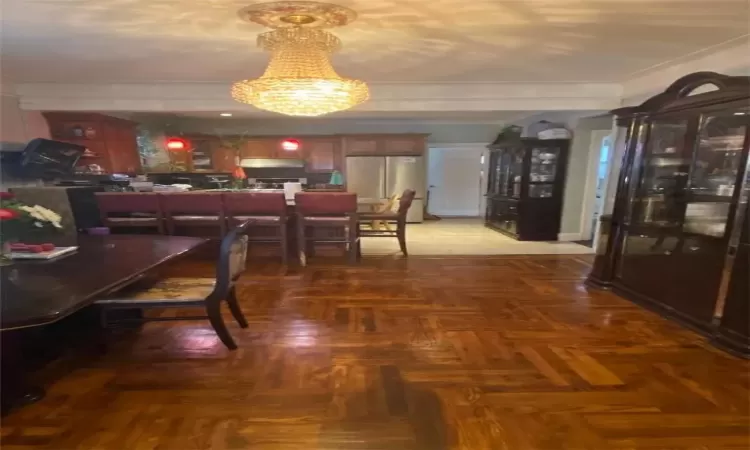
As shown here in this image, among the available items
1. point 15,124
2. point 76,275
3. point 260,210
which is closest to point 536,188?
point 260,210

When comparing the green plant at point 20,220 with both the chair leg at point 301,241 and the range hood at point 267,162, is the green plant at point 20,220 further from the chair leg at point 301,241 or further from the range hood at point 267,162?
the range hood at point 267,162

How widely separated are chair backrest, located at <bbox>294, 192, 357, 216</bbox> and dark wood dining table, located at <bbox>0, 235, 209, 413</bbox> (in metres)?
1.93

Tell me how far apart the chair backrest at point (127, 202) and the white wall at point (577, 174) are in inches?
224

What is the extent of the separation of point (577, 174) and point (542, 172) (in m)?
0.50

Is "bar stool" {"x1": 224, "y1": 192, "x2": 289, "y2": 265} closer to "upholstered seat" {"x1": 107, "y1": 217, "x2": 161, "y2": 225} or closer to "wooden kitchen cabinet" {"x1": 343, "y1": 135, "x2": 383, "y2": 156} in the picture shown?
"upholstered seat" {"x1": 107, "y1": 217, "x2": 161, "y2": 225}

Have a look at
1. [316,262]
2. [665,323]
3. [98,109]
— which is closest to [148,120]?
[98,109]

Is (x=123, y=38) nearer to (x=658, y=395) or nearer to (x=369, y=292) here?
(x=369, y=292)

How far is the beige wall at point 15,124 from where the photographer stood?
13.8 ft

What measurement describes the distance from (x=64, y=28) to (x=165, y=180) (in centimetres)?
496

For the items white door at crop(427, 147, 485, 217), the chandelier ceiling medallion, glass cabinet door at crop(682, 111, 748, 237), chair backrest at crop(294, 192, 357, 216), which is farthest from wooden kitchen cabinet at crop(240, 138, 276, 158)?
glass cabinet door at crop(682, 111, 748, 237)

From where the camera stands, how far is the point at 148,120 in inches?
276

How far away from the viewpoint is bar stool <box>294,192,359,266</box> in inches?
181

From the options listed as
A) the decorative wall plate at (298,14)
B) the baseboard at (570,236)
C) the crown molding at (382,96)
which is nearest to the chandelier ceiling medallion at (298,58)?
the decorative wall plate at (298,14)

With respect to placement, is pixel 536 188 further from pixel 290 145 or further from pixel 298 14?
pixel 298 14
